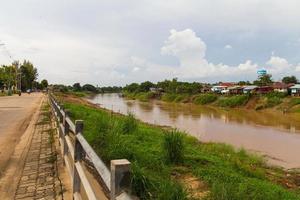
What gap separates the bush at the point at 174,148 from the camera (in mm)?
9273

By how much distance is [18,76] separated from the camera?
8462cm

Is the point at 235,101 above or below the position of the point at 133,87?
below

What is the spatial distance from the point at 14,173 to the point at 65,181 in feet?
4.45

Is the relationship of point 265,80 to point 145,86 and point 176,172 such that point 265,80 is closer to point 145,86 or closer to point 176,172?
point 145,86

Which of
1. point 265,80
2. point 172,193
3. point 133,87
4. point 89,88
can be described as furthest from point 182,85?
point 172,193

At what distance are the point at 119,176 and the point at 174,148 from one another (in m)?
7.22

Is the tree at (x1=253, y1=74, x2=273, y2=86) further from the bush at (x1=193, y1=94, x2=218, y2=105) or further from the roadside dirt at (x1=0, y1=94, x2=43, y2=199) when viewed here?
the roadside dirt at (x1=0, y1=94, x2=43, y2=199)

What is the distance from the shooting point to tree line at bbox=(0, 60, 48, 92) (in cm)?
7331

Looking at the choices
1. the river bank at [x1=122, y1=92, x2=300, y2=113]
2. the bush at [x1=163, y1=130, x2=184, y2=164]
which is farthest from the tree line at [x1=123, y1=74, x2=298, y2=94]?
the bush at [x1=163, y1=130, x2=184, y2=164]

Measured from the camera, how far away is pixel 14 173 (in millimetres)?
6484

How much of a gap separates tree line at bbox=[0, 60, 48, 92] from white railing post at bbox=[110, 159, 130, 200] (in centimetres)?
7387

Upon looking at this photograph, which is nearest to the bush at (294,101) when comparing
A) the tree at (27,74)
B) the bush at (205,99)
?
the bush at (205,99)

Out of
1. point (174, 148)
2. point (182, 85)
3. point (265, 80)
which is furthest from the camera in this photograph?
point (182, 85)

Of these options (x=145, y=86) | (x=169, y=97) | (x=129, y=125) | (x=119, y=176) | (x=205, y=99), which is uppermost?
(x=145, y=86)
